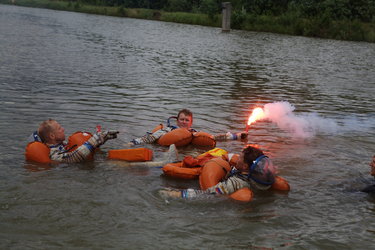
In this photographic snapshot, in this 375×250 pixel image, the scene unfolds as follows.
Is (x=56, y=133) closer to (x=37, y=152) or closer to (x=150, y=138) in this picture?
(x=37, y=152)

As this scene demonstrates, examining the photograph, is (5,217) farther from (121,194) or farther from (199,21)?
(199,21)

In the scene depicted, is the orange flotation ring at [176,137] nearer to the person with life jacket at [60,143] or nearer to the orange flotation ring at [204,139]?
the orange flotation ring at [204,139]

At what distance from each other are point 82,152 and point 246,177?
264 cm

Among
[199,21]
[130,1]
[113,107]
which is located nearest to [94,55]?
[113,107]

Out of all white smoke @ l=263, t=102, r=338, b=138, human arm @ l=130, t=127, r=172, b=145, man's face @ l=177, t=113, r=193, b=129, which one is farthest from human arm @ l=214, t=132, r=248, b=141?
white smoke @ l=263, t=102, r=338, b=138

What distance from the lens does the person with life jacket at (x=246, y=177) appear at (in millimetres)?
6156

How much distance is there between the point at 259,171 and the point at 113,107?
5.86m

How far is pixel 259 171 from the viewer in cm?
619

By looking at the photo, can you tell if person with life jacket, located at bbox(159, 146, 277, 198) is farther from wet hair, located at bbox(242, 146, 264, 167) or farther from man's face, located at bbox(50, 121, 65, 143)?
man's face, located at bbox(50, 121, 65, 143)

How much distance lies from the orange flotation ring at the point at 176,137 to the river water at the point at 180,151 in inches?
5.7

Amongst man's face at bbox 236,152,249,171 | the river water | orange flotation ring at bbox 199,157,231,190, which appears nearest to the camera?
the river water

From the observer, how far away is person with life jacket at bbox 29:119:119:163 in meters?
7.23

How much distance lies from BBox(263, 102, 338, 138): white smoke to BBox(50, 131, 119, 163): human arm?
4698 millimetres

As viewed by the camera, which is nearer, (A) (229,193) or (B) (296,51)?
(A) (229,193)
